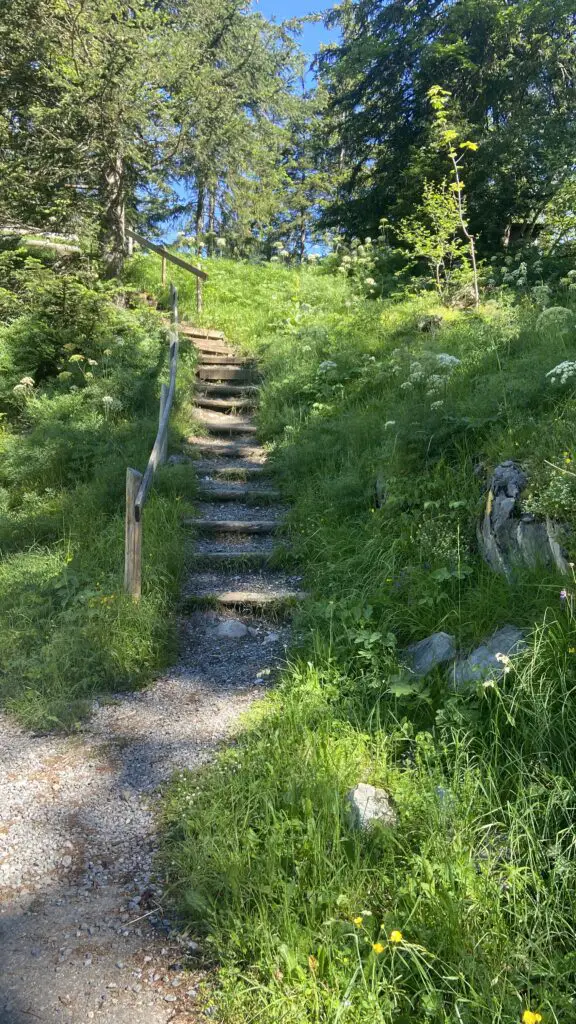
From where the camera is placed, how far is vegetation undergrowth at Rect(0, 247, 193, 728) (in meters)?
3.98

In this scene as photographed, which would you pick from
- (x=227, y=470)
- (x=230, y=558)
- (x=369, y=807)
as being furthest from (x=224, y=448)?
(x=369, y=807)

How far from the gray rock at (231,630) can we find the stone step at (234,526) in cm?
133

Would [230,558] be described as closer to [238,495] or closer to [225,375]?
[238,495]

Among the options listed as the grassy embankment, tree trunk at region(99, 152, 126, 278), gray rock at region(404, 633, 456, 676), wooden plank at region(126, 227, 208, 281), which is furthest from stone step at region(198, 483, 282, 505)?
tree trunk at region(99, 152, 126, 278)

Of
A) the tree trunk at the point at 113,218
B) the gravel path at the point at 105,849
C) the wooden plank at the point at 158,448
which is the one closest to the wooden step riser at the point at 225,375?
the wooden plank at the point at 158,448

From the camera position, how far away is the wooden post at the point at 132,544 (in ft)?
13.9

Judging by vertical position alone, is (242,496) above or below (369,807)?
above

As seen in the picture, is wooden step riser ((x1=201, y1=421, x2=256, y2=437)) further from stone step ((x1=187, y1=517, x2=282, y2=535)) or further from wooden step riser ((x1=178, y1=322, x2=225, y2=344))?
wooden step riser ((x1=178, y1=322, x2=225, y2=344))

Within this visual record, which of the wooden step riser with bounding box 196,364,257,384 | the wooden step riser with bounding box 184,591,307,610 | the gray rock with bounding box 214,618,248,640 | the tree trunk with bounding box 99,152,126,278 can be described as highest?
the tree trunk with bounding box 99,152,126,278

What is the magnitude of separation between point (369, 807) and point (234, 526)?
137 inches

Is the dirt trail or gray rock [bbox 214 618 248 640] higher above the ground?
gray rock [bbox 214 618 248 640]

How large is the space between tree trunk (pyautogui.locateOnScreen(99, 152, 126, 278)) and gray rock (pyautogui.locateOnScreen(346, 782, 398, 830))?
32.0ft

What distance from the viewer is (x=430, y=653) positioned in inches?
135

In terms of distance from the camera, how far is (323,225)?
42.4 feet
